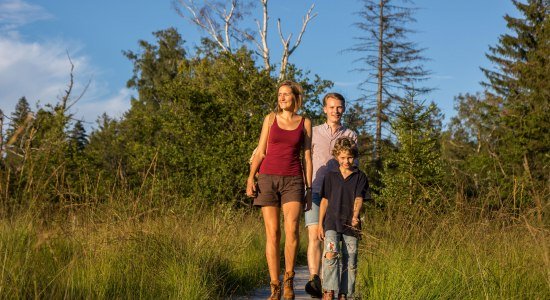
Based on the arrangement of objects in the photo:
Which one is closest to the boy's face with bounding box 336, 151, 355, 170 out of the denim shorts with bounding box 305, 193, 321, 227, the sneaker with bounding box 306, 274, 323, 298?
the denim shorts with bounding box 305, 193, 321, 227

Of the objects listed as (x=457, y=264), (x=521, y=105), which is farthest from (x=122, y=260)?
(x=521, y=105)

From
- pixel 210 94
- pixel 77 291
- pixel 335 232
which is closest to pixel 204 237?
pixel 335 232

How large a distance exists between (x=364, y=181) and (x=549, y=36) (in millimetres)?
34513

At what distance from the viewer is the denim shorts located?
6434 millimetres

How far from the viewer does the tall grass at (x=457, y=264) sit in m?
5.09

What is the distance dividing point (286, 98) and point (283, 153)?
51 cm

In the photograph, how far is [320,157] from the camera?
6.64 metres

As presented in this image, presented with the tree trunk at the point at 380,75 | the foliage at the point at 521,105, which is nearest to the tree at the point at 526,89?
the foliage at the point at 521,105

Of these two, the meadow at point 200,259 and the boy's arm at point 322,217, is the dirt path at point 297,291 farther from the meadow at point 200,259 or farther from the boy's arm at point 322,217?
the boy's arm at point 322,217

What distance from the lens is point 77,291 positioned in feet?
15.1

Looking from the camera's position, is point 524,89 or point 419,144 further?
point 524,89

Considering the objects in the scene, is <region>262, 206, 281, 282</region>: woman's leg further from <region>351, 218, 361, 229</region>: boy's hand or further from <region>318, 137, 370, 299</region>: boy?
<region>351, 218, 361, 229</region>: boy's hand

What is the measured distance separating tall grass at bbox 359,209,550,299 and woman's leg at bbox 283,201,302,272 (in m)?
0.66

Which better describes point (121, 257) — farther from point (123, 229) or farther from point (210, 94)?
point (210, 94)
